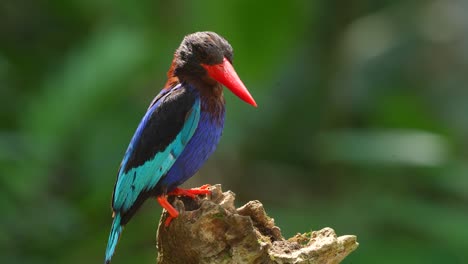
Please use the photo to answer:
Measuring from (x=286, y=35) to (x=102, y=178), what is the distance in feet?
6.17

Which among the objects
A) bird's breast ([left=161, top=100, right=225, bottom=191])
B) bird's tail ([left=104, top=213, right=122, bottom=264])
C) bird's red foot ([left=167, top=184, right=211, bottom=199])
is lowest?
bird's tail ([left=104, top=213, right=122, bottom=264])

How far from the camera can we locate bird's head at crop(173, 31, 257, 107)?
4535 mm

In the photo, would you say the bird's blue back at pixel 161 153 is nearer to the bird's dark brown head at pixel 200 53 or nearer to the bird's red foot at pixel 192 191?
the bird's red foot at pixel 192 191

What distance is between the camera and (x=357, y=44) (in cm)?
930

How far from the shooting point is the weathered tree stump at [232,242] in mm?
3891

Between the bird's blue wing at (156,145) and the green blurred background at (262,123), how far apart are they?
103 inches

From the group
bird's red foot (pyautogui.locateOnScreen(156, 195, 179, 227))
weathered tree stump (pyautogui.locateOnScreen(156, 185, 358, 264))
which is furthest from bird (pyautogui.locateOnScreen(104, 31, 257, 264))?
weathered tree stump (pyautogui.locateOnScreen(156, 185, 358, 264))

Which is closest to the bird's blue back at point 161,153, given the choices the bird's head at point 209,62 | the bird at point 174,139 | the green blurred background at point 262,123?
the bird at point 174,139

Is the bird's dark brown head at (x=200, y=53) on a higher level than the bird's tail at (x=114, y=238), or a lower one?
higher

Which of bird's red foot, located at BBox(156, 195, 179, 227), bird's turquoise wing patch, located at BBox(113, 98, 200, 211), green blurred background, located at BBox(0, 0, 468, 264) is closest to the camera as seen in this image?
bird's red foot, located at BBox(156, 195, 179, 227)

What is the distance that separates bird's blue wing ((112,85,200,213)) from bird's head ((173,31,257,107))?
0.15 meters

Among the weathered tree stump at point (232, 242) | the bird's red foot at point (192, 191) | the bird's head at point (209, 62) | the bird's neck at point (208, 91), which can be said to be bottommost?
the weathered tree stump at point (232, 242)

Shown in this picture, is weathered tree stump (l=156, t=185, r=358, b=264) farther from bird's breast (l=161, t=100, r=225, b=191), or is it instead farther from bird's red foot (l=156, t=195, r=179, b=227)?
bird's breast (l=161, t=100, r=225, b=191)

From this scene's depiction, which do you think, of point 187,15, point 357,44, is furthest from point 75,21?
point 357,44
